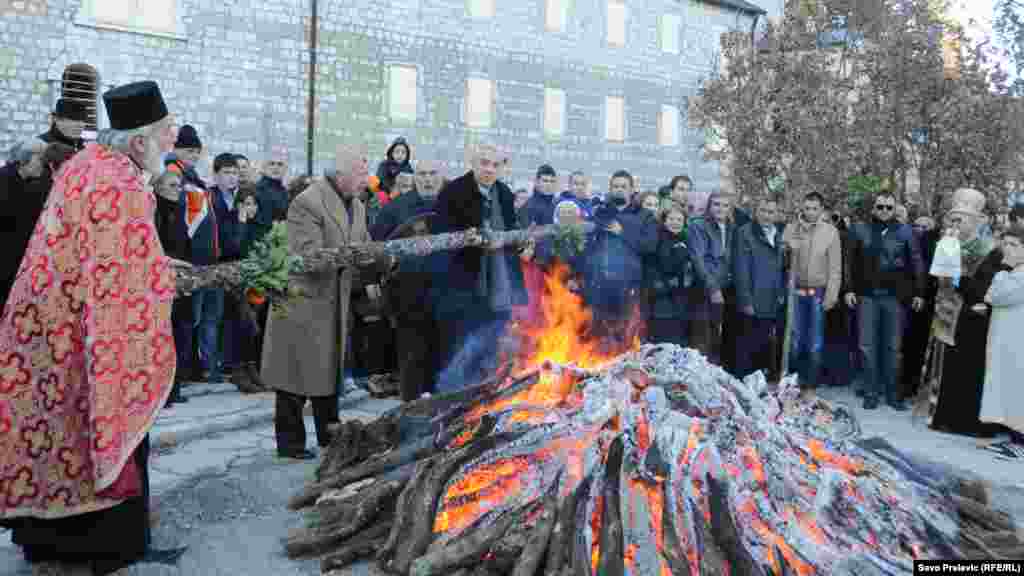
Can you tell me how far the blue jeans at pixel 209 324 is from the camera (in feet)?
32.2

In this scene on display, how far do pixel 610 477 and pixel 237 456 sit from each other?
346cm

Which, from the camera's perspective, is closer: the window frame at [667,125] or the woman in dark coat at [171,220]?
the woman in dark coat at [171,220]

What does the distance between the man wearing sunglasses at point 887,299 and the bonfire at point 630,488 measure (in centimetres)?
472

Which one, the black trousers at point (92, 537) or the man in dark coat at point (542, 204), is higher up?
the man in dark coat at point (542, 204)

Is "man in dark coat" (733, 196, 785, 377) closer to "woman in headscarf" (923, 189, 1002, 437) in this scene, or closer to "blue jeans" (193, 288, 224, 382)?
"woman in headscarf" (923, 189, 1002, 437)

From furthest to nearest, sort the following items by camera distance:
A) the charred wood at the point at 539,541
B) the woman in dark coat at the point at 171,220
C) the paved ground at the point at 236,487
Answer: the woman in dark coat at the point at 171,220 → the paved ground at the point at 236,487 → the charred wood at the point at 539,541

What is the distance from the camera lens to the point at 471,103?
26.0 m

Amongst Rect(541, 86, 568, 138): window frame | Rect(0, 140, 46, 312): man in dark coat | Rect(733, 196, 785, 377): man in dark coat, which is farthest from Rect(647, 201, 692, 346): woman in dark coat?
Rect(541, 86, 568, 138): window frame

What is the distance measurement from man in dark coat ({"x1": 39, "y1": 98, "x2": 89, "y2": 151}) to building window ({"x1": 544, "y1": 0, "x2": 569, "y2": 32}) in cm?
2211

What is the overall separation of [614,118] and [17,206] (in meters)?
24.7

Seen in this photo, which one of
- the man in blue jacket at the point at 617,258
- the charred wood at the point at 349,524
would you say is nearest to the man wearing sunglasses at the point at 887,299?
the man in blue jacket at the point at 617,258

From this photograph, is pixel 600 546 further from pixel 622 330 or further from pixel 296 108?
pixel 296 108

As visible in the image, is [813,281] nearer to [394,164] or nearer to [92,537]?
[394,164]

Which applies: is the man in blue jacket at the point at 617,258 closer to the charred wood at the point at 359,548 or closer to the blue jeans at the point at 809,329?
the blue jeans at the point at 809,329
